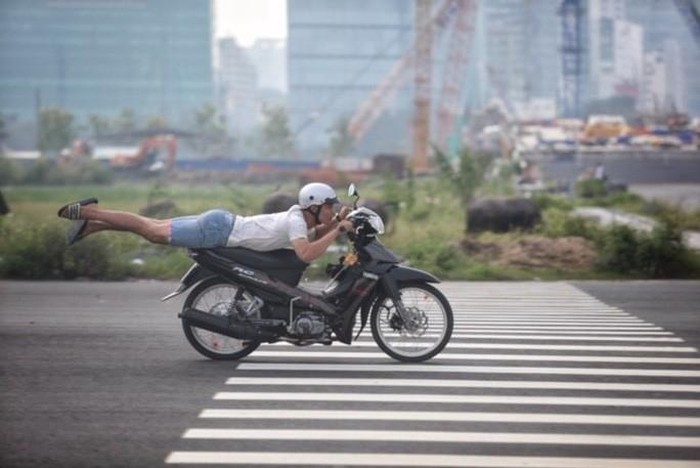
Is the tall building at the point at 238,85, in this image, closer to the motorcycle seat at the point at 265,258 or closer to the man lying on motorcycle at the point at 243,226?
the man lying on motorcycle at the point at 243,226

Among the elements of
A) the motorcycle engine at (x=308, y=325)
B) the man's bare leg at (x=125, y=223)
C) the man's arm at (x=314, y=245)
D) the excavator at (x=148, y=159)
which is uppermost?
the man's bare leg at (x=125, y=223)

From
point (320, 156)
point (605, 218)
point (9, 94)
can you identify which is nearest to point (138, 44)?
point (9, 94)

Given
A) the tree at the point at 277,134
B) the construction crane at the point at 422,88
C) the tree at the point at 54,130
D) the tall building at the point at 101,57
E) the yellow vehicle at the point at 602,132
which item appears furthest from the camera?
the tall building at the point at 101,57

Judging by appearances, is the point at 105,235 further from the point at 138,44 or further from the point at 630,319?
the point at 138,44

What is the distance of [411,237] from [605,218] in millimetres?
15437

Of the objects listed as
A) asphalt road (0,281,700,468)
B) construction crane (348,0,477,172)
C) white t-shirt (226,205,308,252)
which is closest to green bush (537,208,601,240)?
asphalt road (0,281,700,468)

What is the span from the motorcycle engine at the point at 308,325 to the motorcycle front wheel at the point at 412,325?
0.45m

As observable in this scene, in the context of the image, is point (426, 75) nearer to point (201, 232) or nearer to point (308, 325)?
point (201, 232)

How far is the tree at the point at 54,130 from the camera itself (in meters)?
101

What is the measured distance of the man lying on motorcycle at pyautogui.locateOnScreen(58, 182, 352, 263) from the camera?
30.7ft

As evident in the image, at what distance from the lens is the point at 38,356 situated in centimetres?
973

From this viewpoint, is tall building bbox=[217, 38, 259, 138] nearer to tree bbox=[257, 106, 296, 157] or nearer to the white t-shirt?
tree bbox=[257, 106, 296, 157]

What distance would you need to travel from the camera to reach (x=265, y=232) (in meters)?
9.46

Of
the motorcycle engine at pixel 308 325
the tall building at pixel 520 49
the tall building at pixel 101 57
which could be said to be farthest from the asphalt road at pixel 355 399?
the tall building at pixel 101 57
